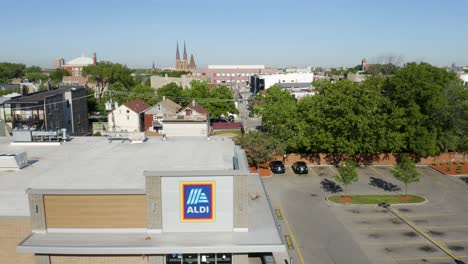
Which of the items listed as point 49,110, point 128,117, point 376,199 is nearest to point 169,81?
point 128,117

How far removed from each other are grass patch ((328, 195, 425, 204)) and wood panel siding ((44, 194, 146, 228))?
20.8 metres

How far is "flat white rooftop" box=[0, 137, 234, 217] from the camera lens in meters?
18.2

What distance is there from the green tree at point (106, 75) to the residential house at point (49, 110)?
128ft

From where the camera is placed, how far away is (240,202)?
16766 millimetres

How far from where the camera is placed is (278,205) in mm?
32219

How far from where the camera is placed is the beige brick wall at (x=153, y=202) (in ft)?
53.4

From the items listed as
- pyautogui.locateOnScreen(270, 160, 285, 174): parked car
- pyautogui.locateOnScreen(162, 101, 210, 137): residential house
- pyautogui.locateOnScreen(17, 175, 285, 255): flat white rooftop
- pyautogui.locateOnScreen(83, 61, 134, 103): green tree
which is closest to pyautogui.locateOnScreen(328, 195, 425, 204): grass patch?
pyautogui.locateOnScreen(270, 160, 285, 174): parked car

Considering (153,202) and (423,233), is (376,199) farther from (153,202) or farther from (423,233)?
(153,202)

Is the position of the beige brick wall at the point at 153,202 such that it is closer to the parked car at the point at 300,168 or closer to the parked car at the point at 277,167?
the parked car at the point at 277,167

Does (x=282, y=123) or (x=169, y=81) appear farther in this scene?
(x=169, y=81)

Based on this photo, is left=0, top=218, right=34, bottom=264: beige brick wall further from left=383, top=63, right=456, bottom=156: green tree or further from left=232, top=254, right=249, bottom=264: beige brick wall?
left=383, top=63, right=456, bottom=156: green tree

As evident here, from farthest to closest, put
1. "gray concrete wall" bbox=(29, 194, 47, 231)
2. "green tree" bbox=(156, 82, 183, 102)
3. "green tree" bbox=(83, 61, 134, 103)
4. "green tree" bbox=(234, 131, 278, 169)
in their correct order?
"green tree" bbox=(83, 61, 134, 103) < "green tree" bbox=(156, 82, 183, 102) < "green tree" bbox=(234, 131, 278, 169) < "gray concrete wall" bbox=(29, 194, 47, 231)

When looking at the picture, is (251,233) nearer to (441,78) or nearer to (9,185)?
(9,185)

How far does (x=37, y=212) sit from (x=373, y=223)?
22247 millimetres
